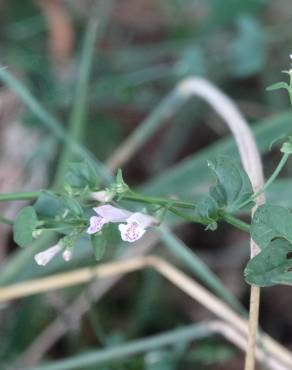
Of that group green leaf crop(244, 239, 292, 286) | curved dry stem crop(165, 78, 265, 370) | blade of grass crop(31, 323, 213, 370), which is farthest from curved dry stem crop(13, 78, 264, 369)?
green leaf crop(244, 239, 292, 286)

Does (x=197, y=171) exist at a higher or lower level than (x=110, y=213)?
higher

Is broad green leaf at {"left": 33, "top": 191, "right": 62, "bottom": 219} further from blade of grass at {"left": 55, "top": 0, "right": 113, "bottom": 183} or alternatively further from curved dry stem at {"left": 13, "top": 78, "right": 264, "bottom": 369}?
blade of grass at {"left": 55, "top": 0, "right": 113, "bottom": 183}

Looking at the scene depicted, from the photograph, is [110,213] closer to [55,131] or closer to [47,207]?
[47,207]

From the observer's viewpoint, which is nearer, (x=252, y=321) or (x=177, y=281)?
(x=252, y=321)

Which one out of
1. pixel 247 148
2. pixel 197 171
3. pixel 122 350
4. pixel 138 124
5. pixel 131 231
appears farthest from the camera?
pixel 138 124

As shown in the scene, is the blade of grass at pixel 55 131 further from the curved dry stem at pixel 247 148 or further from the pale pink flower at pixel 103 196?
the pale pink flower at pixel 103 196

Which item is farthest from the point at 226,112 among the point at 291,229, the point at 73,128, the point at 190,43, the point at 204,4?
the point at 204,4

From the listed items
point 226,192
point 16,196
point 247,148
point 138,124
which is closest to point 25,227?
point 16,196

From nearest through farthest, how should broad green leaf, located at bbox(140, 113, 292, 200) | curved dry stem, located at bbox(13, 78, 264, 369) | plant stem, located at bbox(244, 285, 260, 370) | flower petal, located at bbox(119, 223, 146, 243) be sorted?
flower petal, located at bbox(119, 223, 146, 243) < plant stem, located at bbox(244, 285, 260, 370) < curved dry stem, located at bbox(13, 78, 264, 369) < broad green leaf, located at bbox(140, 113, 292, 200)
